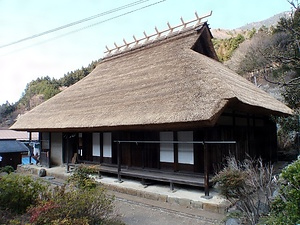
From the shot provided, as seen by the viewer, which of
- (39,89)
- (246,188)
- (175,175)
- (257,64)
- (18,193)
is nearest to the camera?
(246,188)

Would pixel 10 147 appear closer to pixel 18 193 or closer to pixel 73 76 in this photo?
pixel 18 193

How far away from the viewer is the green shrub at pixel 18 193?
18.4 ft

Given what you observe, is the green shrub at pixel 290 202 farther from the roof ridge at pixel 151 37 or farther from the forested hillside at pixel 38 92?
the forested hillside at pixel 38 92

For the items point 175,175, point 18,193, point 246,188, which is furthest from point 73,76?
point 246,188

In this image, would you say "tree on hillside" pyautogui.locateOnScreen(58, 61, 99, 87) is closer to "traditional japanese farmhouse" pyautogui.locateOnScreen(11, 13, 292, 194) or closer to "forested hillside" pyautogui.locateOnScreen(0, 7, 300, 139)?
"forested hillside" pyautogui.locateOnScreen(0, 7, 300, 139)

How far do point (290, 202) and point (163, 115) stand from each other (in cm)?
418

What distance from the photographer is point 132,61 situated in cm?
1310

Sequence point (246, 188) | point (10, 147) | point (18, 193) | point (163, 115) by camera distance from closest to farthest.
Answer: point (246, 188)
point (18, 193)
point (163, 115)
point (10, 147)

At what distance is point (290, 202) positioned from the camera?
12.8 ft

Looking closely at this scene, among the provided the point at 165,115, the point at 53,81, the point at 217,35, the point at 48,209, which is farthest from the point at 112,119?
the point at 217,35

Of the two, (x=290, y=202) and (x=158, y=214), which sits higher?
(x=290, y=202)

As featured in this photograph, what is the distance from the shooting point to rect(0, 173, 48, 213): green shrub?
5.60m

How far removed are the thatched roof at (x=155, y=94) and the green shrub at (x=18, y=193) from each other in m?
3.28

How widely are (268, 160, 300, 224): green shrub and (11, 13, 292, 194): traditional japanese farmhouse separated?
248 cm
